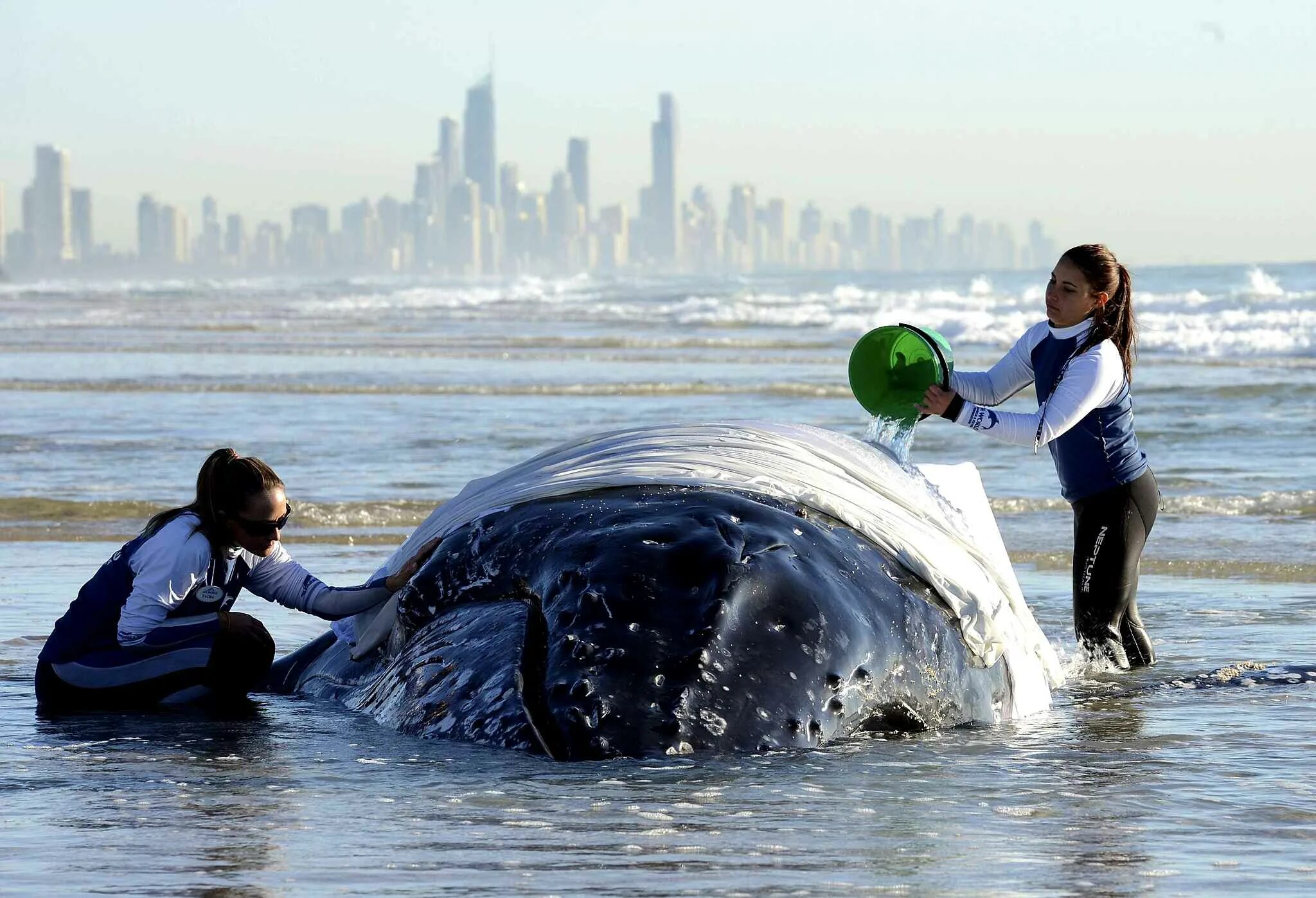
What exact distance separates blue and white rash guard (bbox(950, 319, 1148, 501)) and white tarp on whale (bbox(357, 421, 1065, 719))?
37 cm

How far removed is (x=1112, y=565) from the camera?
701cm

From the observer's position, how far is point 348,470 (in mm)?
14633

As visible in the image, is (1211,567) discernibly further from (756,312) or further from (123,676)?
(756,312)

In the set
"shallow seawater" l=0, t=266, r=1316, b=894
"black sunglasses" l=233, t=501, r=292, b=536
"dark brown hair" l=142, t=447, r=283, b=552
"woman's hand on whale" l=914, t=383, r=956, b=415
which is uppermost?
"woman's hand on whale" l=914, t=383, r=956, b=415

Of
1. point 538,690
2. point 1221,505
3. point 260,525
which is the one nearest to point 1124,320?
point 538,690

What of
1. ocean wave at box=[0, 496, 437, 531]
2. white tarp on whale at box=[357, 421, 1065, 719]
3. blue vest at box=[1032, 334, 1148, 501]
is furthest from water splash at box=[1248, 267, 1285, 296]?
white tarp on whale at box=[357, 421, 1065, 719]

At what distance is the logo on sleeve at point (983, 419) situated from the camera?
21.2 feet

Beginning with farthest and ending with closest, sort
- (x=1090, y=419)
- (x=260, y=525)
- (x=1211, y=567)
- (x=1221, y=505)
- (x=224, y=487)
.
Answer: (x=1221, y=505) < (x=1211, y=567) < (x=1090, y=419) < (x=260, y=525) < (x=224, y=487)

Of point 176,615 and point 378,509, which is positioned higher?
point 176,615

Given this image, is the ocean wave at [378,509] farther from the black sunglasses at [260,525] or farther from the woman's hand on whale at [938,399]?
the woman's hand on whale at [938,399]

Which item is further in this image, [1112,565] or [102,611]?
[1112,565]

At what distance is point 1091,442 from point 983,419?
68 cm

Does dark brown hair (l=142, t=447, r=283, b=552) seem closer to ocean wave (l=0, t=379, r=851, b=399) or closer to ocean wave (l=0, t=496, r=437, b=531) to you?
ocean wave (l=0, t=496, r=437, b=531)

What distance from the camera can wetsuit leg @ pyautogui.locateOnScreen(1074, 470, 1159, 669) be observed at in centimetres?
698
